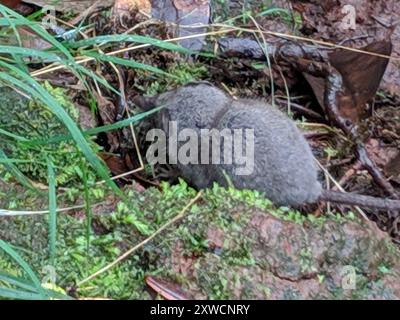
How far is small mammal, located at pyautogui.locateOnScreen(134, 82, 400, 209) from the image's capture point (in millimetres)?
3029

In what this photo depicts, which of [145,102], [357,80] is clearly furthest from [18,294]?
[357,80]

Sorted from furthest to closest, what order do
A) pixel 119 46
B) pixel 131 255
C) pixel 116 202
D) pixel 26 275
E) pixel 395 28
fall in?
pixel 395 28 < pixel 119 46 < pixel 116 202 < pixel 131 255 < pixel 26 275

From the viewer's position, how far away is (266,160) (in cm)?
305

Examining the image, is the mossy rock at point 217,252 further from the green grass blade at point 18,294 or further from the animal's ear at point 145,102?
the animal's ear at point 145,102

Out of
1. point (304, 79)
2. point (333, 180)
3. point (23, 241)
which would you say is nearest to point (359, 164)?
point (333, 180)

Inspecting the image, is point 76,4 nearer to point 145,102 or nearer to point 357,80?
point 145,102

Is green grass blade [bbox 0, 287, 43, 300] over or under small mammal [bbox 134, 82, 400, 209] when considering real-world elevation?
under

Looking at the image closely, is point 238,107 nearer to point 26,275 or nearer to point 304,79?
point 304,79

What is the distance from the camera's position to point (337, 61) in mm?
3832

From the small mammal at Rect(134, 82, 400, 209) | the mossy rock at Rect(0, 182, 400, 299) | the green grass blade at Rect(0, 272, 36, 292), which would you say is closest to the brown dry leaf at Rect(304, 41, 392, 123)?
the small mammal at Rect(134, 82, 400, 209)

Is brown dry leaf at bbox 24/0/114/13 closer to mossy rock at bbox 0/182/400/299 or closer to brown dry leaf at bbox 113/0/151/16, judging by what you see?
brown dry leaf at bbox 113/0/151/16

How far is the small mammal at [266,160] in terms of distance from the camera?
3.03 m

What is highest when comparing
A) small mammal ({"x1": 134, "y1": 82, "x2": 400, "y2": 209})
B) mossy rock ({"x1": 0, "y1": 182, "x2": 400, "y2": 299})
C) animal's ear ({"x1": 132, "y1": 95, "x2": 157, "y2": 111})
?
animal's ear ({"x1": 132, "y1": 95, "x2": 157, "y2": 111})
